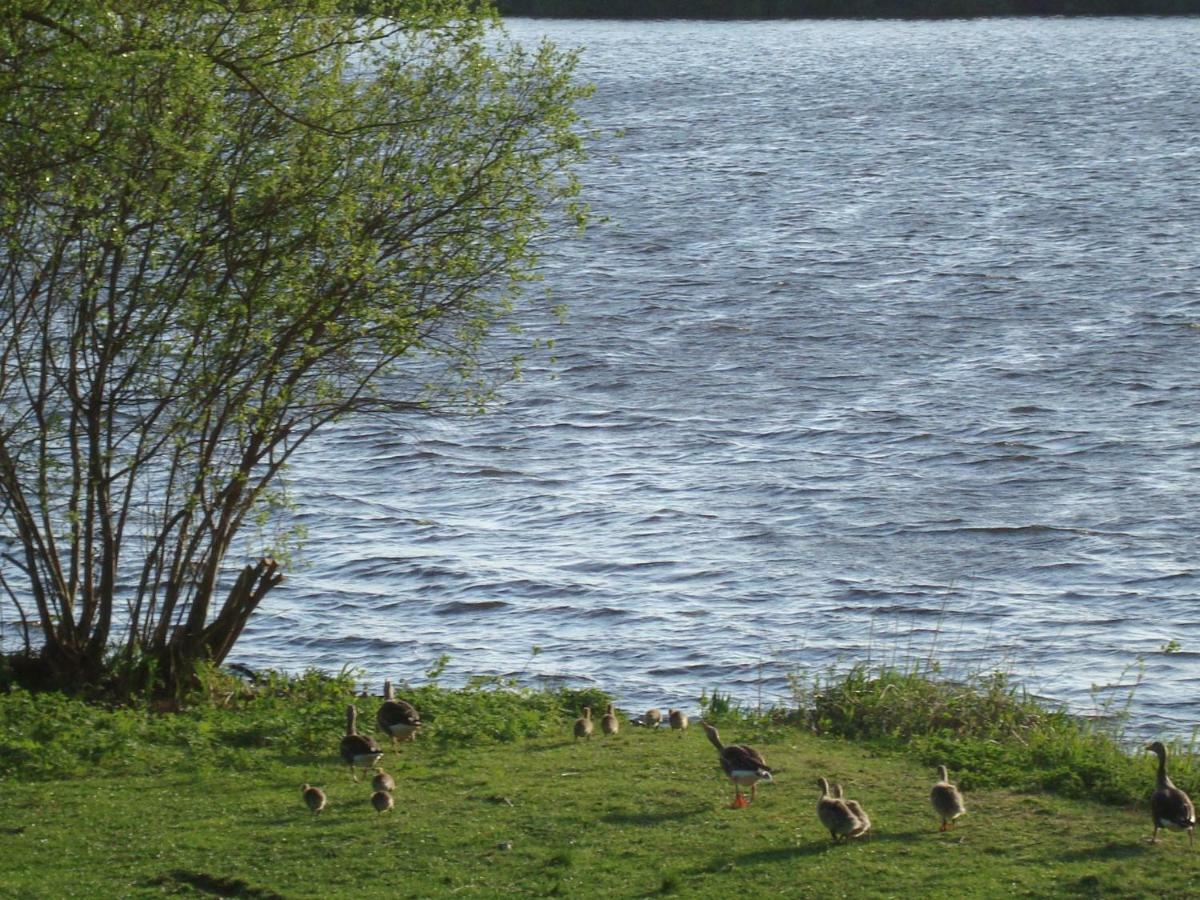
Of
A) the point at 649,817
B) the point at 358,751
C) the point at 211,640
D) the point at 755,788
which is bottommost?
the point at 649,817

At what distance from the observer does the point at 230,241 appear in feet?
63.7

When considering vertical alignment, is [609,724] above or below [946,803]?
Result: above

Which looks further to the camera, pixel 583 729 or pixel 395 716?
pixel 583 729

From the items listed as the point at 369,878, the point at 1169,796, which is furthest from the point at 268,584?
the point at 1169,796

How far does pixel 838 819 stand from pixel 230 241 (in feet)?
31.0

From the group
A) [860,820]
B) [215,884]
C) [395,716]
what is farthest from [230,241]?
[860,820]

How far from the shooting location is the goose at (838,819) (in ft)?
47.8

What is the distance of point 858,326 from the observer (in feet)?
159

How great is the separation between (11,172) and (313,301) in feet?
12.1

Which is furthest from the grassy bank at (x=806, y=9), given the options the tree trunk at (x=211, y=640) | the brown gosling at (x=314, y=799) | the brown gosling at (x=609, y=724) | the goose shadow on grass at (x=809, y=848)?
the goose shadow on grass at (x=809, y=848)

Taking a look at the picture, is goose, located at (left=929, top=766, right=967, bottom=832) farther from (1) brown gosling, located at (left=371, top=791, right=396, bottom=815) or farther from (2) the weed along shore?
(1) brown gosling, located at (left=371, top=791, right=396, bottom=815)

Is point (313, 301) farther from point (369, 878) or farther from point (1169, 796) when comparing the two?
point (1169, 796)

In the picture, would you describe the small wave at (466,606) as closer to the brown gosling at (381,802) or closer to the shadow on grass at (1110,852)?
the brown gosling at (381,802)

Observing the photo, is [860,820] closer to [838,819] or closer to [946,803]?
[838,819]
